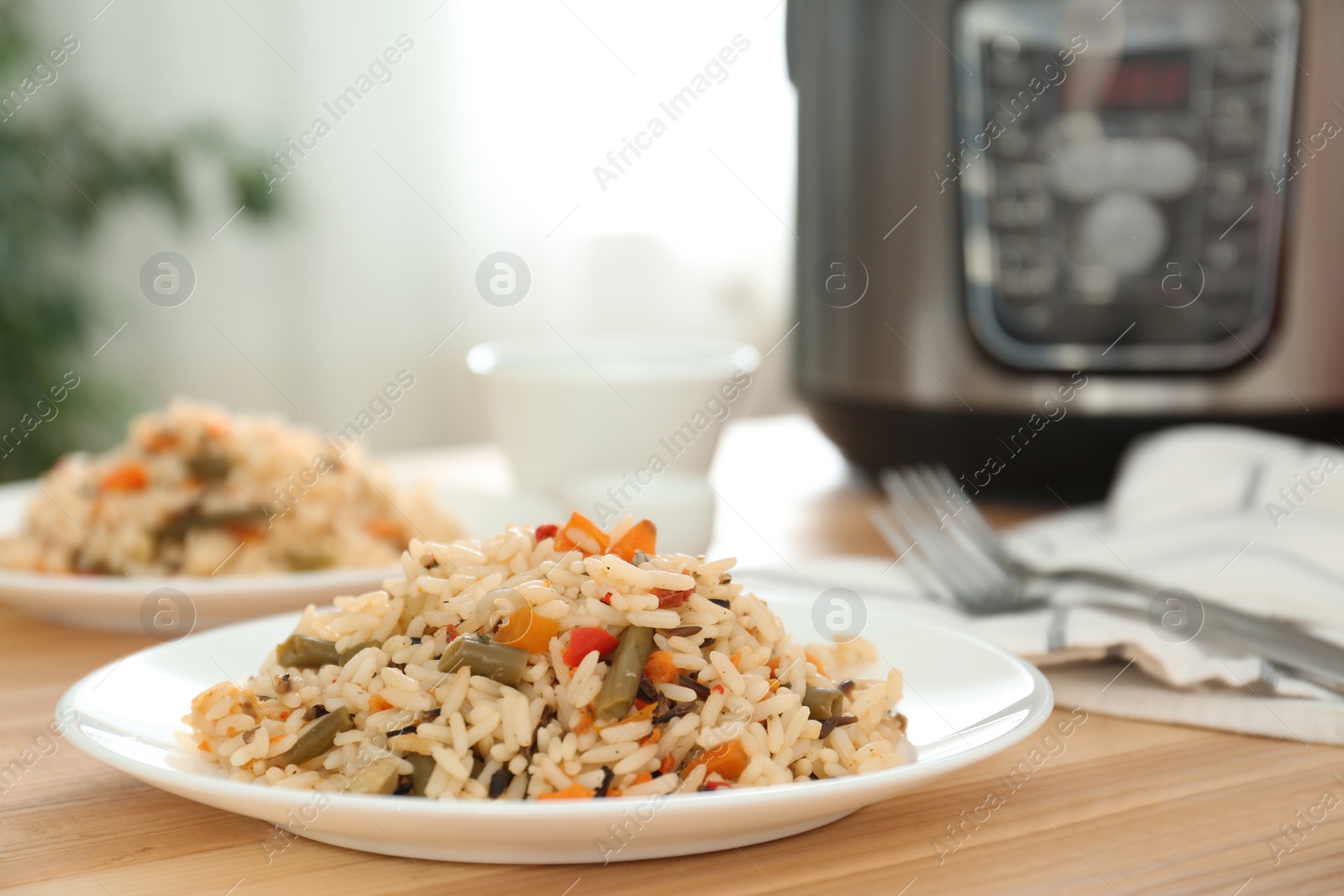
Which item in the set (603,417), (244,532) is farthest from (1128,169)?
(244,532)

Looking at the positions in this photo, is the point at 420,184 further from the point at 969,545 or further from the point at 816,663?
the point at 816,663

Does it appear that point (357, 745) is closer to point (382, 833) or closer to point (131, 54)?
point (382, 833)

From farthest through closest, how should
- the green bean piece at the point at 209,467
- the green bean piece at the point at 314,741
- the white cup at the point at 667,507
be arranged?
the green bean piece at the point at 209,467
the white cup at the point at 667,507
the green bean piece at the point at 314,741

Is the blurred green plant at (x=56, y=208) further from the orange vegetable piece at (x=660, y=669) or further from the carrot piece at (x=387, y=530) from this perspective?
the orange vegetable piece at (x=660, y=669)

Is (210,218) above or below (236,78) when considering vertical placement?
below

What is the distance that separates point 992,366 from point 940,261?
Result: 119 millimetres

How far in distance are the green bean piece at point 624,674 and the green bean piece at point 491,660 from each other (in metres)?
0.04

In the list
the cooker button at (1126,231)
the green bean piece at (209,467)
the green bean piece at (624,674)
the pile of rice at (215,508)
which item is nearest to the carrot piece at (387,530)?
the pile of rice at (215,508)

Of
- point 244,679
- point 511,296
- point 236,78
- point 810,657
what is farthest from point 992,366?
point 236,78

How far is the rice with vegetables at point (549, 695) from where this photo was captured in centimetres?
53

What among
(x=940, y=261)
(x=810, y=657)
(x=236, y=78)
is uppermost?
(x=236, y=78)

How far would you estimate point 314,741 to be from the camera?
21.7 inches

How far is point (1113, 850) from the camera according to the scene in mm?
525

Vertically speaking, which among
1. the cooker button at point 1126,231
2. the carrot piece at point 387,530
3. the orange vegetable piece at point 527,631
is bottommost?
the carrot piece at point 387,530
